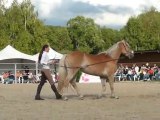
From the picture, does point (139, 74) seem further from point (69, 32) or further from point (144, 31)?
point (69, 32)

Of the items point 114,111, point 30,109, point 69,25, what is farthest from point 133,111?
point 69,25

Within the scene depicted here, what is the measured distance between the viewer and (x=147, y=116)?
35.7ft

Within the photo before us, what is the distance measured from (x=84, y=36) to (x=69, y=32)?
369 cm

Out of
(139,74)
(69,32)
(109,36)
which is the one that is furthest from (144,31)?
(139,74)

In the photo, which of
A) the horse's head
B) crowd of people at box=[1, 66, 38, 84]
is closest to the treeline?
crowd of people at box=[1, 66, 38, 84]

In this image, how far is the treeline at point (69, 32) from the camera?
2425 inches

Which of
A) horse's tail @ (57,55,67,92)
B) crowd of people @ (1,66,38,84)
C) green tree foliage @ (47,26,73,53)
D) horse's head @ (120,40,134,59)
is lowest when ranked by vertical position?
crowd of people @ (1,66,38,84)

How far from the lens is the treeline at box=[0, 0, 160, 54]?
61.6 meters

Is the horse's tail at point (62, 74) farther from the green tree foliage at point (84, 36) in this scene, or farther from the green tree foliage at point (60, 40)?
the green tree foliage at point (84, 36)

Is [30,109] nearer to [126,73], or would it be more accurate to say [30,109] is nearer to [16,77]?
[16,77]

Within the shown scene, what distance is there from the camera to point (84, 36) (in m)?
109

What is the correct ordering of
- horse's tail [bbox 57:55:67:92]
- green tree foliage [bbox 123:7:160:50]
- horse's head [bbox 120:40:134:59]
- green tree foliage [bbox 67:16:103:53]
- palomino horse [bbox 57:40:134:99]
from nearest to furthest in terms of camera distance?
horse's tail [bbox 57:55:67:92] → palomino horse [bbox 57:40:134:99] → horse's head [bbox 120:40:134:59] → green tree foliage [bbox 123:7:160:50] → green tree foliage [bbox 67:16:103:53]

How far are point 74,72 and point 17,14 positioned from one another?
1832 inches

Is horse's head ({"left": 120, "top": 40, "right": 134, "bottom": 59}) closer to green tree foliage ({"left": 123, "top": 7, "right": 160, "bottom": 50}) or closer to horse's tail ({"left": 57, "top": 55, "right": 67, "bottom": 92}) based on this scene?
horse's tail ({"left": 57, "top": 55, "right": 67, "bottom": 92})
